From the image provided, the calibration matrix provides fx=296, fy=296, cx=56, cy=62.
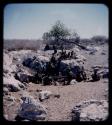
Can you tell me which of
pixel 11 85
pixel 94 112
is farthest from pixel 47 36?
pixel 94 112

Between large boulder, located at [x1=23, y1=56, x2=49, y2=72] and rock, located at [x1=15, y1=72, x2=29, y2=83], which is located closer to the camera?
rock, located at [x1=15, y1=72, x2=29, y2=83]

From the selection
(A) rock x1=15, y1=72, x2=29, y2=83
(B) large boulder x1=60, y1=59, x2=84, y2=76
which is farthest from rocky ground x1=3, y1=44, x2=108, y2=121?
(B) large boulder x1=60, y1=59, x2=84, y2=76

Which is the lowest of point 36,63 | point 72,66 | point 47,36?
point 72,66

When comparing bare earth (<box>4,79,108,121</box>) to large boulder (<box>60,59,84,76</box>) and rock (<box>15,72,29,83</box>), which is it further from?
large boulder (<box>60,59,84,76</box>)

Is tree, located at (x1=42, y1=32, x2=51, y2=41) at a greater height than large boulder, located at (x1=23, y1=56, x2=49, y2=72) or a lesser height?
greater

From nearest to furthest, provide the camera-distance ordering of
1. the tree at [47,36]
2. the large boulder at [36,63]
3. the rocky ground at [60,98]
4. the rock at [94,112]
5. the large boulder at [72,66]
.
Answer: the rock at [94,112]
the rocky ground at [60,98]
the large boulder at [72,66]
the large boulder at [36,63]
the tree at [47,36]

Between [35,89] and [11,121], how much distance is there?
A: 501cm

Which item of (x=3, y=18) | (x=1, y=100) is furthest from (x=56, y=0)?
(x=1, y=100)

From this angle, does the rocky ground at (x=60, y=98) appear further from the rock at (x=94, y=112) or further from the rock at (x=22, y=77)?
the rock at (x=22, y=77)

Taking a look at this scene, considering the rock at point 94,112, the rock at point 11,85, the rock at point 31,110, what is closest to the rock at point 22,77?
the rock at point 11,85

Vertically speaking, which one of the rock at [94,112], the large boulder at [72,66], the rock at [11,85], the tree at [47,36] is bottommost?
the rock at [94,112]

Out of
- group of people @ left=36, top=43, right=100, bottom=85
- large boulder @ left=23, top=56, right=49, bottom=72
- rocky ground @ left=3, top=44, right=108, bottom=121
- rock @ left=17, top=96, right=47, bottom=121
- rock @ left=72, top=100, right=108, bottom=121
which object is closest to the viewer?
rock @ left=72, top=100, right=108, bottom=121

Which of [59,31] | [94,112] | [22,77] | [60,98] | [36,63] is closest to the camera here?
[94,112]

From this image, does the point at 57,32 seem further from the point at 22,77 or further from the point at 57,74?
the point at 22,77
